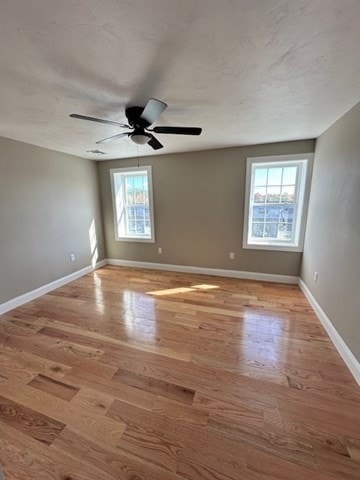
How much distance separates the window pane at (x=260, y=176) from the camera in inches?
134

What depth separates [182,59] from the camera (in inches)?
50.3

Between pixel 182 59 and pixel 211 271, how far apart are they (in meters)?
3.24

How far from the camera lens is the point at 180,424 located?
1332 mm

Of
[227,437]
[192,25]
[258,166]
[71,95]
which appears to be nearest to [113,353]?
[227,437]

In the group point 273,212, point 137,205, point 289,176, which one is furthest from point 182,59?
point 137,205

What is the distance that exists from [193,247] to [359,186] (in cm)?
262

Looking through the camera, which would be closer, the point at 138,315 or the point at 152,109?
the point at 152,109

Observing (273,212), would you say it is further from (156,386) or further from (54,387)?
(54,387)

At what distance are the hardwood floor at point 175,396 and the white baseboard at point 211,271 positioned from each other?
86 cm

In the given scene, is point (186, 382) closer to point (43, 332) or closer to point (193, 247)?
point (43, 332)

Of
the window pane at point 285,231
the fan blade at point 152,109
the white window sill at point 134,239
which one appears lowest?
the white window sill at point 134,239

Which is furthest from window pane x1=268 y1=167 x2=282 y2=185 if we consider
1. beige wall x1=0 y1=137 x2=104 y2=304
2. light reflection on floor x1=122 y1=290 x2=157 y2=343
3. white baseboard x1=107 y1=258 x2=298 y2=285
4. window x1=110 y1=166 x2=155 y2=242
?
beige wall x1=0 y1=137 x2=104 y2=304

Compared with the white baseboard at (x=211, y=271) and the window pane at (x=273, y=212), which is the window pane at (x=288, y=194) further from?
the white baseboard at (x=211, y=271)

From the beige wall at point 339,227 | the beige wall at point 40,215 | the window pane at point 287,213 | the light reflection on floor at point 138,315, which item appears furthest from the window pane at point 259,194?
the beige wall at point 40,215
